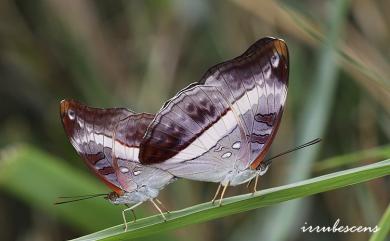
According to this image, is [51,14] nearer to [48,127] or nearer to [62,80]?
[62,80]

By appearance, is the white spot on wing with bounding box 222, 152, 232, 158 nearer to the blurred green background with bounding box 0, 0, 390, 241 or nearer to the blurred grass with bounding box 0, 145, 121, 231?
the blurred grass with bounding box 0, 145, 121, 231

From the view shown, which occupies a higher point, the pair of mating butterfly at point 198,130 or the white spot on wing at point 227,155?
the pair of mating butterfly at point 198,130

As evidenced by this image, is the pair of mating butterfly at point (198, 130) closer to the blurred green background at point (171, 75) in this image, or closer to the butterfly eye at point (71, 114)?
the butterfly eye at point (71, 114)

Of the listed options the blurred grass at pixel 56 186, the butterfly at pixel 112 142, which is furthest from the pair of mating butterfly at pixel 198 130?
the blurred grass at pixel 56 186

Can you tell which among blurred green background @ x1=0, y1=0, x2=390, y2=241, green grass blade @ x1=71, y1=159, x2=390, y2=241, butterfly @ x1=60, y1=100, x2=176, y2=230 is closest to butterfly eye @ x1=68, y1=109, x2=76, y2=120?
butterfly @ x1=60, y1=100, x2=176, y2=230

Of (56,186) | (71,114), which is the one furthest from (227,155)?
(56,186)

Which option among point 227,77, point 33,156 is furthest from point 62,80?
point 227,77

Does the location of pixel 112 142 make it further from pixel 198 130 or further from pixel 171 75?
pixel 171 75
